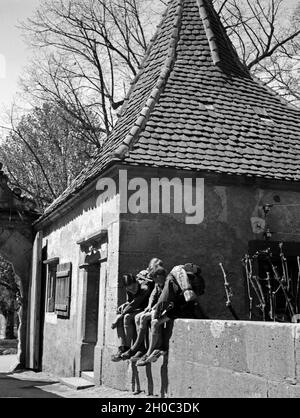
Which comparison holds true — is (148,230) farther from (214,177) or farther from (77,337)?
(77,337)

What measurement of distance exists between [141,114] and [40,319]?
637 centimetres

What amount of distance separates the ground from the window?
1467 mm

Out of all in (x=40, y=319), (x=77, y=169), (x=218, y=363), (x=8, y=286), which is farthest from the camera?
(x=8, y=286)

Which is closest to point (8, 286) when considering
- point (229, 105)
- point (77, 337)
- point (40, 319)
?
point (40, 319)

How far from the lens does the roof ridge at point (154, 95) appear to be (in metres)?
8.96

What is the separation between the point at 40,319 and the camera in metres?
13.9

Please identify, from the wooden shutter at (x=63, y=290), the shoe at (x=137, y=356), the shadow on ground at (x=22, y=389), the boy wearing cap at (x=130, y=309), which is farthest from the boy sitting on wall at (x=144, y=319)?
the wooden shutter at (x=63, y=290)

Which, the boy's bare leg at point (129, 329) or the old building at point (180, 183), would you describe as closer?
the boy's bare leg at point (129, 329)

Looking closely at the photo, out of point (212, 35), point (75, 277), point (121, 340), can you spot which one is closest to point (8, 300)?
point (75, 277)

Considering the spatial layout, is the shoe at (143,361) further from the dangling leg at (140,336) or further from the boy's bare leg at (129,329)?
the boy's bare leg at (129,329)

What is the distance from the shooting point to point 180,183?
8.91 meters

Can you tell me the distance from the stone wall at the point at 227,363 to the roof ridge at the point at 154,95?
3148mm

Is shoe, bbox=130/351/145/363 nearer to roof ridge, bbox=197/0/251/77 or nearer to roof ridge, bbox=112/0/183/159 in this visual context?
roof ridge, bbox=112/0/183/159
